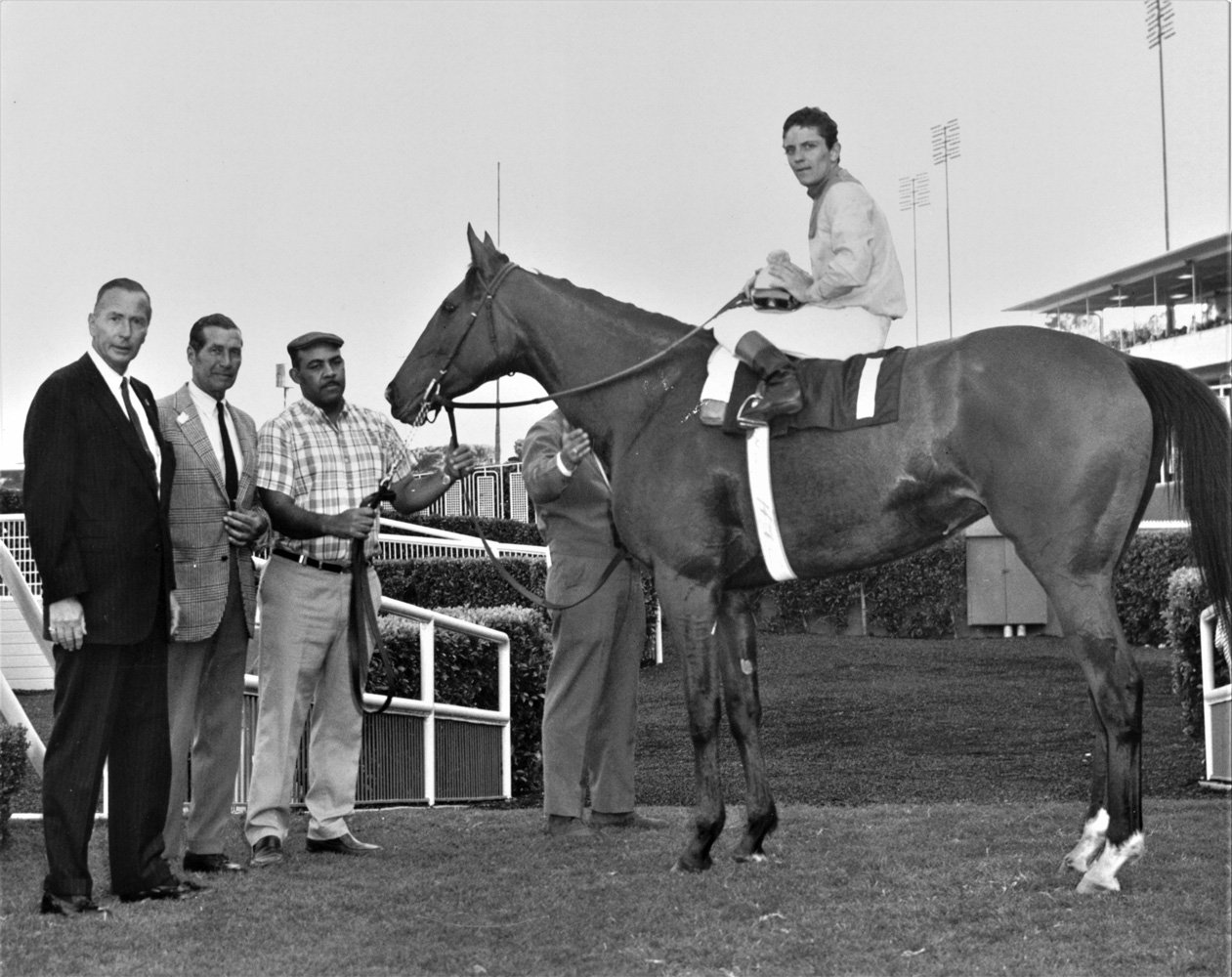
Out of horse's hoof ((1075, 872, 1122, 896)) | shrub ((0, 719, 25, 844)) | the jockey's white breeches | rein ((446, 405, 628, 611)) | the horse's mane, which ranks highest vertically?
the horse's mane

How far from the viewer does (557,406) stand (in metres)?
5.32

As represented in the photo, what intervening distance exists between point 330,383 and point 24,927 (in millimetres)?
2203

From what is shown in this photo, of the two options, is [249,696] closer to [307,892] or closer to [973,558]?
[307,892]

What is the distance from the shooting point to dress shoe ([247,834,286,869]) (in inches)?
198

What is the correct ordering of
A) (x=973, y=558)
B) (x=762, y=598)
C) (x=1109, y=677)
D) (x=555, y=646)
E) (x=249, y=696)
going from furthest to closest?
(x=762, y=598), (x=973, y=558), (x=249, y=696), (x=555, y=646), (x=1109, y=677)

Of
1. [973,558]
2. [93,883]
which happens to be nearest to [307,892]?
[93,883]

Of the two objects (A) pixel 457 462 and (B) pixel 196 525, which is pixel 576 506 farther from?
(B) pixel 196 525

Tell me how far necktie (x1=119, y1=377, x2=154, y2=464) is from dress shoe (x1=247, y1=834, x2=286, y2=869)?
153 cm

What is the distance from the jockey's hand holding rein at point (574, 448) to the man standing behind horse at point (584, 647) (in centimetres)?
36

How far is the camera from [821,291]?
4.78m

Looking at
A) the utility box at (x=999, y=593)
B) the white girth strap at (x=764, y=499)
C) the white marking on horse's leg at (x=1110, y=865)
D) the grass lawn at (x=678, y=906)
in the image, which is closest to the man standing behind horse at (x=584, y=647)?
the grass lawn at (x=678, y=906)

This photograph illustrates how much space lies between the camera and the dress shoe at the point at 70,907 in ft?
13.6

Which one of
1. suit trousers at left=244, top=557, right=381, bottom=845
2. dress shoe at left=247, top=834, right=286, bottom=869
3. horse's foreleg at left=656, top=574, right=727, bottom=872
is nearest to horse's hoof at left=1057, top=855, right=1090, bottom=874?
horse's foreleg at left=656, top=574, right=727, bottom=872

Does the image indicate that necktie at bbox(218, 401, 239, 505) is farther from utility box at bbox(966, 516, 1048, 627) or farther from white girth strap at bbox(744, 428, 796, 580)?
utility box at bbox(966, 516, 1048, 627)
